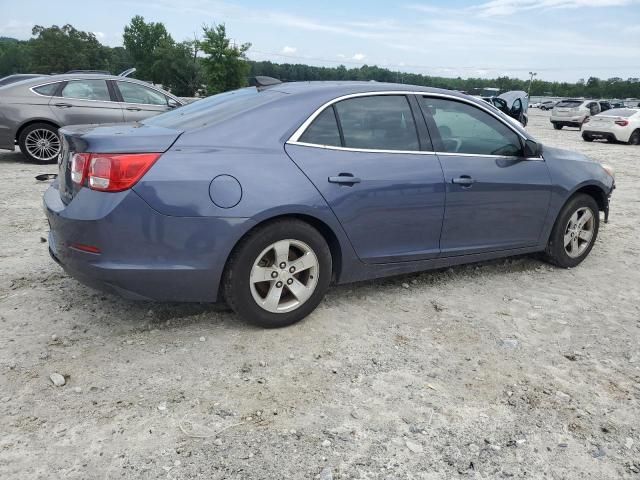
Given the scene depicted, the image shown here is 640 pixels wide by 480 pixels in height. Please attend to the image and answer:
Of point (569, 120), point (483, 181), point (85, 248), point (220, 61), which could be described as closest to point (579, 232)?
point (483, 181)

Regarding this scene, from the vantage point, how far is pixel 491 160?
430 cm

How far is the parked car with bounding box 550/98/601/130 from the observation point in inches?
1069

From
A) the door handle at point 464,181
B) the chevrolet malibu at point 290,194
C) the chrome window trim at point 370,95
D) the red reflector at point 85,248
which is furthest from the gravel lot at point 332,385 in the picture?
the chrome window trim at point 370,95

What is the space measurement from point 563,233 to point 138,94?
25.7 ft

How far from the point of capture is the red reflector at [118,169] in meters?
2.98

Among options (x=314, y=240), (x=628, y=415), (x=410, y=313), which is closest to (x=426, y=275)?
(x=410, y=313)

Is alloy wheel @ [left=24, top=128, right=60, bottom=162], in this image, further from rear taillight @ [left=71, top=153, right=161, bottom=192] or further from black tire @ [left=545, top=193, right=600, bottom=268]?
black tire @ [left=545, top=193, right=600, bottom=268]

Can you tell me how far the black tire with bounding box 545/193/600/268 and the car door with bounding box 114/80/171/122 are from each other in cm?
729

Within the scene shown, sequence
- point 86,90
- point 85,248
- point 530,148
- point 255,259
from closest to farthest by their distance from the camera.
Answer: point 85,248
point 255,259
point 530,148
point 86,90

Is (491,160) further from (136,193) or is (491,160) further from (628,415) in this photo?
(136,193)

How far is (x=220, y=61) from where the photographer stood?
55.9 meters

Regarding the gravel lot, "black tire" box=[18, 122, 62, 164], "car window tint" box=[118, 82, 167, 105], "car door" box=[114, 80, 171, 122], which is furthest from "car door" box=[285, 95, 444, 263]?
"black tire" box=[18, 122, 62, 164]

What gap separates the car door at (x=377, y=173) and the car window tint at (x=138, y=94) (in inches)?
285

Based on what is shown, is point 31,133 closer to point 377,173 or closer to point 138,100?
point 138,100
